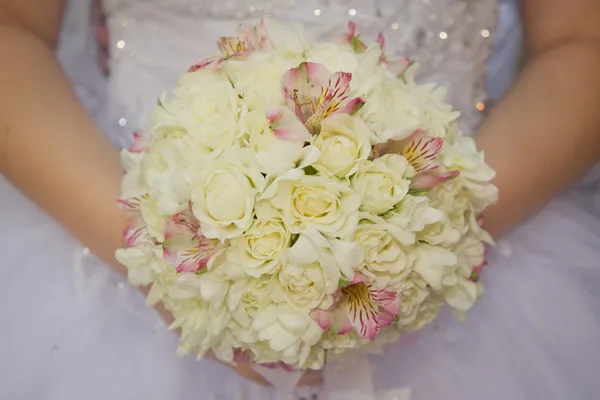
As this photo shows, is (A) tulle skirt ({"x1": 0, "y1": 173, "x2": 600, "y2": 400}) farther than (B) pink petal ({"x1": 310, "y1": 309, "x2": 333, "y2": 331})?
Yes

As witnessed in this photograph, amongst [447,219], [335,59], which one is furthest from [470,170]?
[335,59]

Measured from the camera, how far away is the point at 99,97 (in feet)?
3.25

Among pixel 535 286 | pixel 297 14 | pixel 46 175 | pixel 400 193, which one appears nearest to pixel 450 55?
pixel 297 14

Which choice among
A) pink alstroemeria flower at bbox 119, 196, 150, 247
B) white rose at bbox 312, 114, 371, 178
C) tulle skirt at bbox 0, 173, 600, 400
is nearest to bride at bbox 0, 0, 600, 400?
tulle skirt at bbox 0, 173, 600, 400

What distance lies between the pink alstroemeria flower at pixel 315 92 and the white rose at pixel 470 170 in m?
0.12

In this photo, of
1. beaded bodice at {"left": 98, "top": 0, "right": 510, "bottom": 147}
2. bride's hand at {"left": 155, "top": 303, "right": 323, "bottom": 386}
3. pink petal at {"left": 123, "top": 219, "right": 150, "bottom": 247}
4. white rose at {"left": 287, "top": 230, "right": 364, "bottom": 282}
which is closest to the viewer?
white rose at {"left": 287, "top": 230, "right": 364, "bottom": 282}

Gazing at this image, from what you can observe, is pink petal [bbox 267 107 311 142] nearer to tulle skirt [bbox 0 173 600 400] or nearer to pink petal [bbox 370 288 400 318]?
pink petal [bbox 370 288 400 318]

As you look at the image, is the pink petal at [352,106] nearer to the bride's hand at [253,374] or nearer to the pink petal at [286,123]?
the pink petal at [286,123]

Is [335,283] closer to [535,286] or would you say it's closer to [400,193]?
[400,193]

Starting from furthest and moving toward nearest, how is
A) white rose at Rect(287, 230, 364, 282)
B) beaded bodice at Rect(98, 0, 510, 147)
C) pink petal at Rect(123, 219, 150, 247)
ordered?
1. beaded bodice at Rect(98, 0, 510, 147)
2. pink petal at Rect(123, 219, 150, 247)
3. white rose at Rect(287, 230, 364, 282)

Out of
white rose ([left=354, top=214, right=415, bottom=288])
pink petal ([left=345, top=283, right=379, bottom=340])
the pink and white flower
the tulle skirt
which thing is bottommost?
the tulle skirt

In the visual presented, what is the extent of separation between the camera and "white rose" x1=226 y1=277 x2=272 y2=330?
50 cm

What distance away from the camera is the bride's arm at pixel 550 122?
78 cm

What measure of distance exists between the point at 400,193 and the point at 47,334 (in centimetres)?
53
